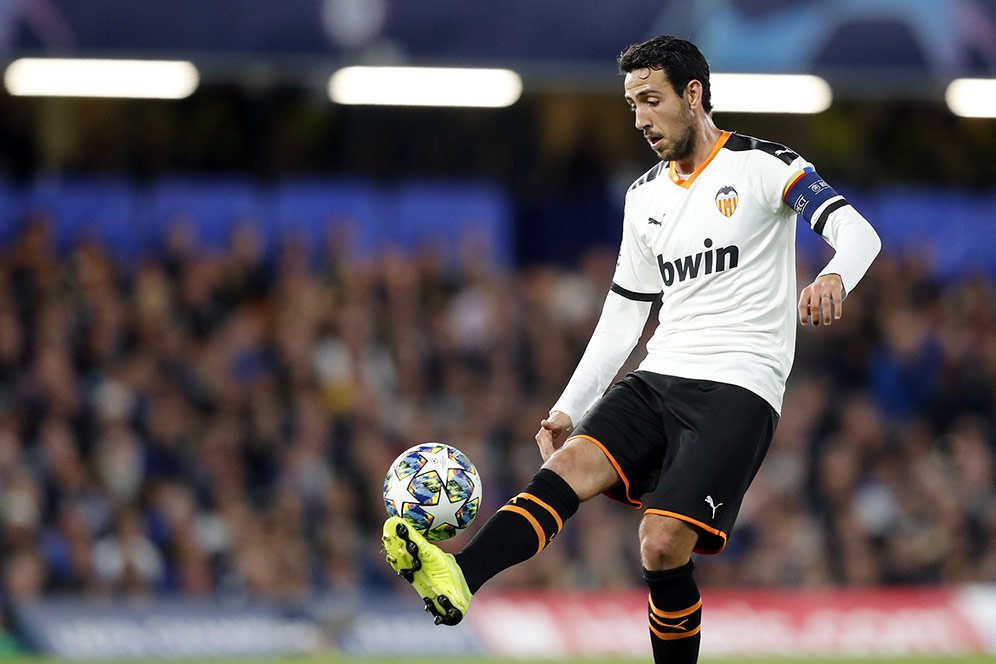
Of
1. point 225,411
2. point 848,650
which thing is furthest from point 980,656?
point 225,411

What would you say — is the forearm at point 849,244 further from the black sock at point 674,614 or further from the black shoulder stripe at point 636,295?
the black sock at point 674,614

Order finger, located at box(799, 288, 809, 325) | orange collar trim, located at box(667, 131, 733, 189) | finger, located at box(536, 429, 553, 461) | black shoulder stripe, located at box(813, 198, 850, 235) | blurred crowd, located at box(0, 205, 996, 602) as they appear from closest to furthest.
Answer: finger, located at box(799, 288, 809, 325) < black shoulder stripe, located at box(813, 198, 850, 235) < orange collar trim, located at box(667, 131, 733, 189) < finger, located at box(536, 429, 553, 461) < blurred crowd, located at box(0, 205, 996, 602)

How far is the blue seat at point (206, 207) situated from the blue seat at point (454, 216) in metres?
1.33

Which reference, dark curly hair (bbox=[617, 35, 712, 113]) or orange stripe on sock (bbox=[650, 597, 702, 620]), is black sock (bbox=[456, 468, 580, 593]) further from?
dark curly hair (bbox=[617, 35, 712, 113])

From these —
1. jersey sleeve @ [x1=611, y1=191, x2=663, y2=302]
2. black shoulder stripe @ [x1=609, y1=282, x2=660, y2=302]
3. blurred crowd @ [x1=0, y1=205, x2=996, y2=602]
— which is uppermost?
jersey sleeve @ [x1=611, y1=191, x2=663, y2=302]

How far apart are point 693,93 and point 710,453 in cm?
139

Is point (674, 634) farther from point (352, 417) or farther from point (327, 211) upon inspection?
point (327, 211)

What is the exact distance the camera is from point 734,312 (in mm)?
6246

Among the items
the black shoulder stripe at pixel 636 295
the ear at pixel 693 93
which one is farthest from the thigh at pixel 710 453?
the ear at pixel 693 93

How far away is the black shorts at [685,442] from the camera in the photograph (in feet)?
19.8

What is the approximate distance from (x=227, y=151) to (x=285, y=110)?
2.47 ft

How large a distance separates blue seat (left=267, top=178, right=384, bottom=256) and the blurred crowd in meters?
0.24

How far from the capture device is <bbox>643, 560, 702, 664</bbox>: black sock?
612 centimetres

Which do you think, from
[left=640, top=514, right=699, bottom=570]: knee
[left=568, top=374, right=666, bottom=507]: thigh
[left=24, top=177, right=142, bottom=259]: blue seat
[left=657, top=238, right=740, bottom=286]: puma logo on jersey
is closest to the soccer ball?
[left=568, top=374, right=666, bottom=507]: thigh
